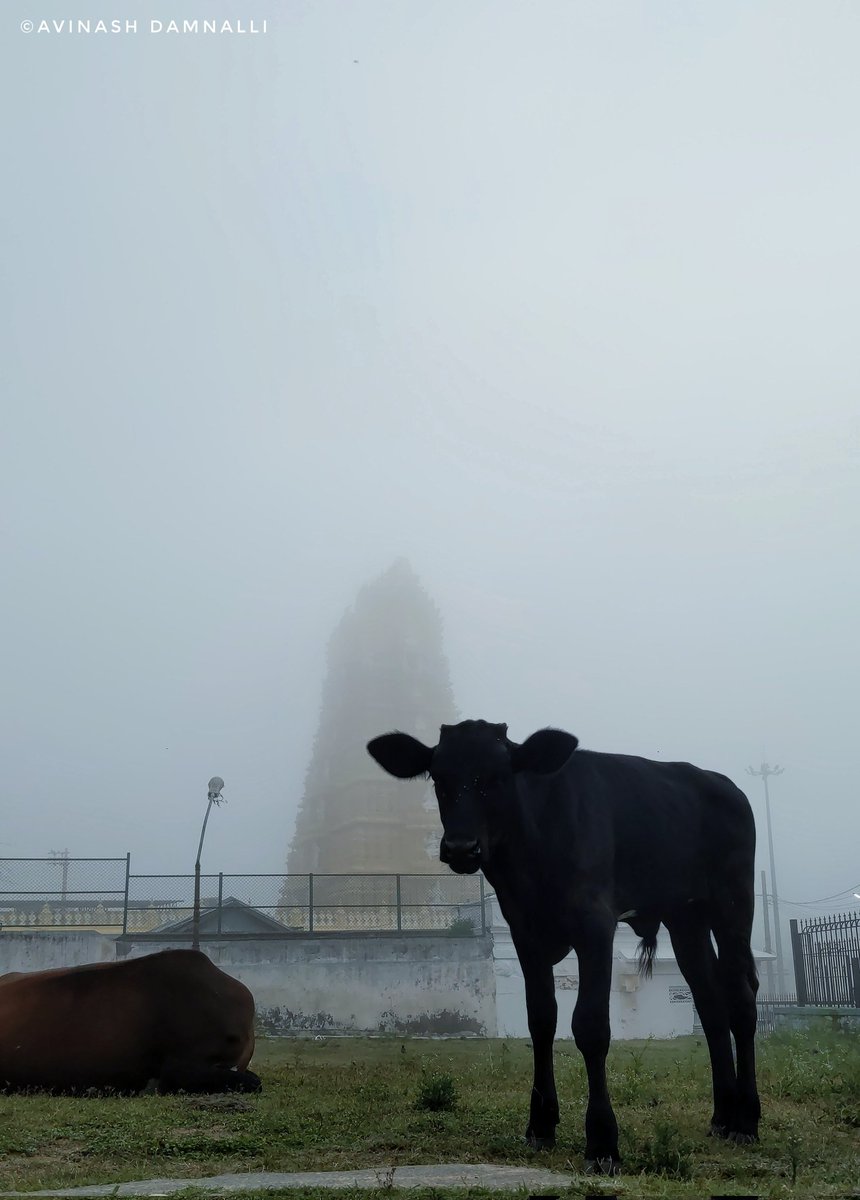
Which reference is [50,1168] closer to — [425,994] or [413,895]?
[425,994]

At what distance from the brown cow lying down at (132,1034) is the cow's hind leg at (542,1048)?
3.31 m

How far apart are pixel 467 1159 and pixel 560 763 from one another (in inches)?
91.0

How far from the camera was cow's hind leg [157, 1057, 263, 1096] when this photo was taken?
9141mm

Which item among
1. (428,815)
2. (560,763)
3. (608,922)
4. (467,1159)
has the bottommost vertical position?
(467,1159)

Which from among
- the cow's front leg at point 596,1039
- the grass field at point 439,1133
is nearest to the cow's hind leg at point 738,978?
the grass field at point 439,1133

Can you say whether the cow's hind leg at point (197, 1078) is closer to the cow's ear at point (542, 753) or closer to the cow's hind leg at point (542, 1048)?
the cow's hind leg at point (542, 1048)

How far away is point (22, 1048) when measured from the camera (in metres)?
9.43

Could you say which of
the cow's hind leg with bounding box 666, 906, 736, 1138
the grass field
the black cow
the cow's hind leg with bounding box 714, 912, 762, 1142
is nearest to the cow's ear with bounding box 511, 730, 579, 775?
the black cow

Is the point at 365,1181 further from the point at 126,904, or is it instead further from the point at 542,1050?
the point at 126,904

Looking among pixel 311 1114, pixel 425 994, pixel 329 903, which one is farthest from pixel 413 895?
pixel 311 1114

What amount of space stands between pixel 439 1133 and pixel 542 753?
8.05 feet

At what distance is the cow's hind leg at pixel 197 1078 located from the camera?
914 centimetres

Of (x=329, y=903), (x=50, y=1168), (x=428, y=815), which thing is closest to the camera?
(x=50, y=1168)

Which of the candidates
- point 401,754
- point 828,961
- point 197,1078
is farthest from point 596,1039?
point 828,961
